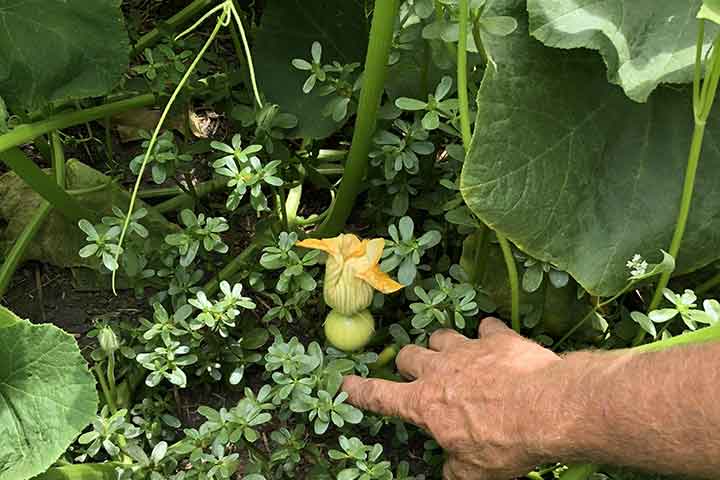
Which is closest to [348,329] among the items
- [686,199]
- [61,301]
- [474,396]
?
[474,396]

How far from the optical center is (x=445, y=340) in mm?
1431

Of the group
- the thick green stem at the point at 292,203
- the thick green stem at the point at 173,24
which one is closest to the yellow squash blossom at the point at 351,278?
the thick green stem at the point at 292,203

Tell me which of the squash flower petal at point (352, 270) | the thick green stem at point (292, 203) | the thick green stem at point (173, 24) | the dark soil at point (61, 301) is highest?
the thick green stem at point (173, 24)

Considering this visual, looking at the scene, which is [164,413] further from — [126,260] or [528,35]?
[528,35]

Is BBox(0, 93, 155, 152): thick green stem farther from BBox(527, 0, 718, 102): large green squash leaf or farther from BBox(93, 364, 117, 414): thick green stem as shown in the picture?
BBox(527, 0, 718, 102): large green squash leaf

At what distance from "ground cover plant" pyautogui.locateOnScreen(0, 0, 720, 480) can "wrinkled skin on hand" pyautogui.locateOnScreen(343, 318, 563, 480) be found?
0.15 ft

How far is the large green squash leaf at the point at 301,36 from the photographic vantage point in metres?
1.73

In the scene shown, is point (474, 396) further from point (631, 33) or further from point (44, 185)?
point (44, 185)

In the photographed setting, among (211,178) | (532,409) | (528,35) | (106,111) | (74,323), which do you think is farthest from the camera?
(211,178)

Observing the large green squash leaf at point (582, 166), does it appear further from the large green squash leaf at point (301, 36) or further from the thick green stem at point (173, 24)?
the thick green stem at point (173, 24)

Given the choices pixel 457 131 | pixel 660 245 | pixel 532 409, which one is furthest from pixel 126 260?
pixel 660 245

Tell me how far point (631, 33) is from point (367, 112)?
0.37m

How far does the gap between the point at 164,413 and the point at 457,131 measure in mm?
610

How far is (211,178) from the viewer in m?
1.88
